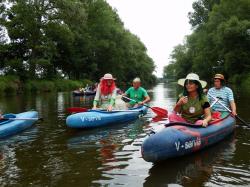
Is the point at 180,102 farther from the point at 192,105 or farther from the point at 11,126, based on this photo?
the point at 11,126

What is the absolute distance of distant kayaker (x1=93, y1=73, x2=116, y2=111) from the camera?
39.4 feet

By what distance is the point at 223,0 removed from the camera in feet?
161

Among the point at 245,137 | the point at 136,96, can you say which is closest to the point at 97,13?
the point at 136,96

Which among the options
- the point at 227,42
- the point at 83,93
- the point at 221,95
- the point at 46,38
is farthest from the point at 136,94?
the point at 227,42

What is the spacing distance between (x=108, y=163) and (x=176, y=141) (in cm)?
133

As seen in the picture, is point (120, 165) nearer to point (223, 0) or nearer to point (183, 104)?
point (183, 104)

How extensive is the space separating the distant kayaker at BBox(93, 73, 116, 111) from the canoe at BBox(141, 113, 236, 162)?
4.49 m

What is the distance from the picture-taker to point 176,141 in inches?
263

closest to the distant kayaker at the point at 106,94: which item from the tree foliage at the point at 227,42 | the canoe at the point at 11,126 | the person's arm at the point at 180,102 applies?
the canoe at the point at 11,126

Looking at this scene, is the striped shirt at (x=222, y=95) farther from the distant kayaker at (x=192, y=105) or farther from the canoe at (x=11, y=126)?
the canoe at (x=11, y=126)

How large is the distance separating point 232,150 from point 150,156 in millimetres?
2463

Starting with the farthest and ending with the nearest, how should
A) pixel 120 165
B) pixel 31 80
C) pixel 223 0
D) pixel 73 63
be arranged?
pixel 73 63 < pixel 223 0 < pixel 31 80 < pixel 120 165

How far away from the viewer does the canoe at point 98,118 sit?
10.8 m

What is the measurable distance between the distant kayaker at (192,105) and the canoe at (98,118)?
3.72 meters
